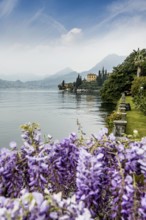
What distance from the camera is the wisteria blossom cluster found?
1.15 metres

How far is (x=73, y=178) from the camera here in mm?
1900

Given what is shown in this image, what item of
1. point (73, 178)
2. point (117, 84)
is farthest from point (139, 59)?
point (73, 178)

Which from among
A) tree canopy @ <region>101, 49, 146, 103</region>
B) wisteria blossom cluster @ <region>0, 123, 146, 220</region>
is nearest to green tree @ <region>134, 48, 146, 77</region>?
tree canopy @ <region>101, 49, 146, 103</region>

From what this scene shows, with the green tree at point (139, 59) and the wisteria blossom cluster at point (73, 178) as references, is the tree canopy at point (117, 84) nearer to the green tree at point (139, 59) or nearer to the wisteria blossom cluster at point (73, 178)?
the green tree at point (139, 59)

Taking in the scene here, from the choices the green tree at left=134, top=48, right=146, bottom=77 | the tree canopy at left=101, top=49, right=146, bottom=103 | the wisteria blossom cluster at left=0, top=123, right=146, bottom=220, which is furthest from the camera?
the green tree at left=134, top=48, right=146, bottom=77

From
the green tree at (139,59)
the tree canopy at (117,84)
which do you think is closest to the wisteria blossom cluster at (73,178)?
the tree canopy at (117,84)

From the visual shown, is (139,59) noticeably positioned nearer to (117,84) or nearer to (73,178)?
(117,84)

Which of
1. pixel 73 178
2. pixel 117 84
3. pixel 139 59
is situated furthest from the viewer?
pixel 139 59

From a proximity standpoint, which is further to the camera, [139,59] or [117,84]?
[139,59]

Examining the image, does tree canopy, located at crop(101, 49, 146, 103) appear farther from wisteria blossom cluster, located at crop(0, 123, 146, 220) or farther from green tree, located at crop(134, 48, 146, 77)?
wisteria blossom cluster, located at crop(0, 123, 146, 220)

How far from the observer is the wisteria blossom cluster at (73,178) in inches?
45.2

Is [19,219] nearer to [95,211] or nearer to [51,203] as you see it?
[51,203]

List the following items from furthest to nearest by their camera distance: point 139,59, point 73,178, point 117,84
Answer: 1. point 139,59
2. point 117,84
3. point 73,178

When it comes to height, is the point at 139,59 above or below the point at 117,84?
above
